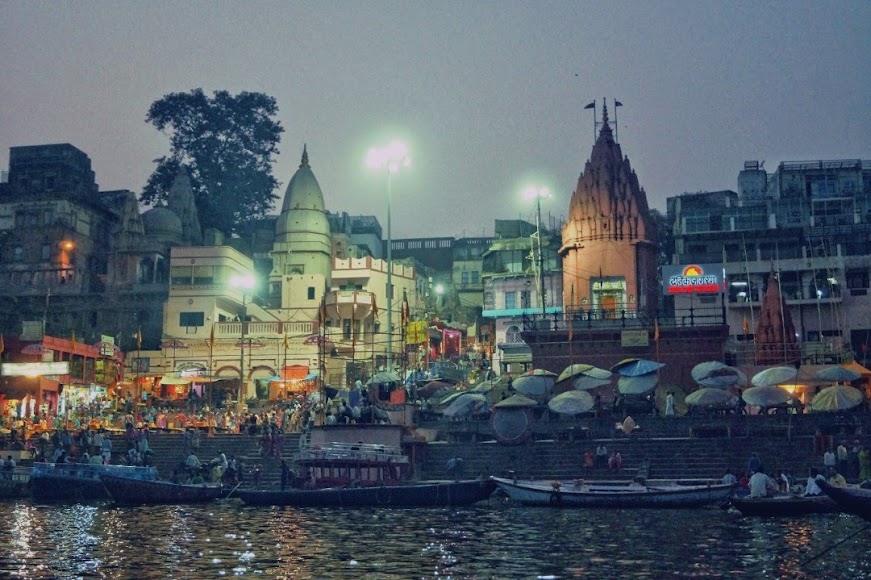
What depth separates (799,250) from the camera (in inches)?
2228

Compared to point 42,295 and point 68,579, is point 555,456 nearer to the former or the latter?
point 68,579

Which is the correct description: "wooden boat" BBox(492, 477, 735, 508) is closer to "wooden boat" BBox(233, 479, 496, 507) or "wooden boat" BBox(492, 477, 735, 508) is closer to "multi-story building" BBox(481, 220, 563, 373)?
"wooden boat" BBox(233, 479, 496, 507)

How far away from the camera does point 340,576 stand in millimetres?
17422

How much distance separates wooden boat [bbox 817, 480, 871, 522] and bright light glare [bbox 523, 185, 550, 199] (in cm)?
3146

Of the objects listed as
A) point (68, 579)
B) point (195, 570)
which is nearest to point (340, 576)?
point (195, 570)

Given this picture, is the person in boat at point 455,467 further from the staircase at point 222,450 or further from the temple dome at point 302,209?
the temple dome at point 302,209

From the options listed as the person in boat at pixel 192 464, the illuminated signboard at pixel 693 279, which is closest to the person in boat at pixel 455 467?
the person in boat at pixel 192 464

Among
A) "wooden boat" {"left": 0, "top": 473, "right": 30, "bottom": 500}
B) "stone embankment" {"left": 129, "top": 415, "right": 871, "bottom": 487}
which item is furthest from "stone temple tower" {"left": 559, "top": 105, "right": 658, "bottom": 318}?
"wooden boat" {"left": 0, "top": 473, "right": 30, "bottom": 500}

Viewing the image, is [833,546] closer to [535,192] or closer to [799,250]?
[535,192]

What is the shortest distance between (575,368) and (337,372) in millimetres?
20258

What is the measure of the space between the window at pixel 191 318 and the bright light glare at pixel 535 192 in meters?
19.0

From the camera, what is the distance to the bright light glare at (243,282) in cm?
5978

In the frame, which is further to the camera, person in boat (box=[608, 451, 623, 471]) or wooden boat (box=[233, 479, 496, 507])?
person in boat (box=[608, 451, 623, 471])

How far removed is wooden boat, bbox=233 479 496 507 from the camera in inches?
1140
